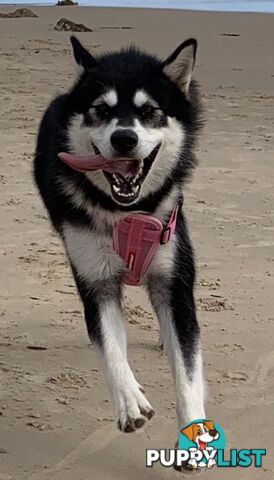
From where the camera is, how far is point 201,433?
316cm

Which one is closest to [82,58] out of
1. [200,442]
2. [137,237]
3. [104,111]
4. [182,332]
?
[104,111]

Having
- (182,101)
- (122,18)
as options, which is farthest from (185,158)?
(122,18)

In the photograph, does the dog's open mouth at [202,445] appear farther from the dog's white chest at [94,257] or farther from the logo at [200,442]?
the dog's white chest at [94,257]

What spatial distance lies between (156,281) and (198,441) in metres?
0.68

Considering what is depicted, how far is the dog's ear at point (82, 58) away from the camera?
3637mm

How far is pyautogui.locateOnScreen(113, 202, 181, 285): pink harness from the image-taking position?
3488 mm

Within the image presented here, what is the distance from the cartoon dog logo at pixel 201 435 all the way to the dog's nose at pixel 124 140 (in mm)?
975

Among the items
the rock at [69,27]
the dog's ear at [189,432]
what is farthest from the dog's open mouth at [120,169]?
the rock at [69,27]

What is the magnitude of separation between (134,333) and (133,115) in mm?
1459

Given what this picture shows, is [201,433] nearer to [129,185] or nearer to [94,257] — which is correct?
[94,257]

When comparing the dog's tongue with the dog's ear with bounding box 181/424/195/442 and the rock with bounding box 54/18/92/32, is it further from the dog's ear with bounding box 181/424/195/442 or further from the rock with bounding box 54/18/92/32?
the rock with bounding box 54/18/92/32

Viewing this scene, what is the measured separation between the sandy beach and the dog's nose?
1060 mm

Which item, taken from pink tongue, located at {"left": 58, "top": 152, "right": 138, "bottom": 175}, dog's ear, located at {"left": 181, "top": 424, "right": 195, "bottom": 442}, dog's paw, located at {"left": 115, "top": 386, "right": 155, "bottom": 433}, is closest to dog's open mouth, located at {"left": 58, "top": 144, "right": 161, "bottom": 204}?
pink tongue, located at {"left": 58, "top": 152, "right": 138, "bottom": 175}

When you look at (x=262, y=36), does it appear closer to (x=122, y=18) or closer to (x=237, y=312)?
(x=122, y=18)
